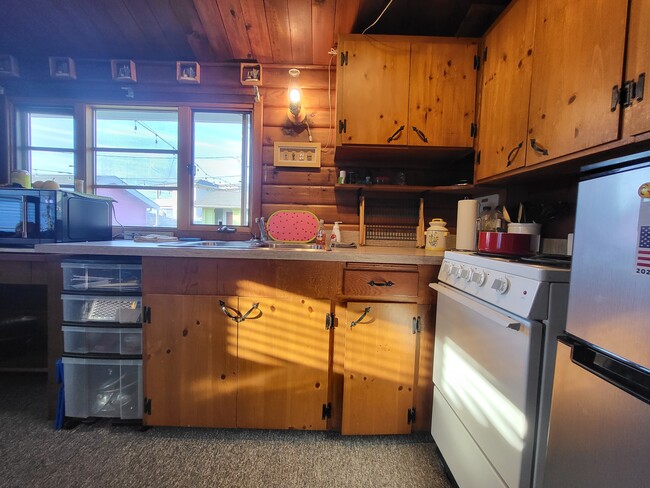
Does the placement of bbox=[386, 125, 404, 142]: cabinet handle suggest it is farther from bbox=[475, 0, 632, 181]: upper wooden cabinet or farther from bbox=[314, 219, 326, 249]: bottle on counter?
bbox=[314, 219, 326, 249]: bottle on counter

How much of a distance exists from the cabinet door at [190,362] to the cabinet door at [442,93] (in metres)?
1.50

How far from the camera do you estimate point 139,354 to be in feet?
4.47

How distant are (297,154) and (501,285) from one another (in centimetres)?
157

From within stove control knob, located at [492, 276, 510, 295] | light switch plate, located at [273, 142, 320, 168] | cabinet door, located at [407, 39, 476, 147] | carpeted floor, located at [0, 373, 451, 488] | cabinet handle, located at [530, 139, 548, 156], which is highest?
cabinet door, located at [407, 39, 476, 147]

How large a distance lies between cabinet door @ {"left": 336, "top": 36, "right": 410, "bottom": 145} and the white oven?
2.95ft

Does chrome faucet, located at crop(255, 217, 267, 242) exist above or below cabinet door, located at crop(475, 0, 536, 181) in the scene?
below

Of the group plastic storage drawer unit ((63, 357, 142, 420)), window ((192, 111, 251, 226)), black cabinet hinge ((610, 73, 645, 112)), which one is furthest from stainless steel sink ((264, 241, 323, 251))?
black cabinet hinge ((610, 73, 645, 112))

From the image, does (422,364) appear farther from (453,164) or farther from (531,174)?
(453,164)

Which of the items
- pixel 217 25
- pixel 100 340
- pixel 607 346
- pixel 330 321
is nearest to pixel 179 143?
pixel 217 25

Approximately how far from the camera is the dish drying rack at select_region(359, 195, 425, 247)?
1.94 m

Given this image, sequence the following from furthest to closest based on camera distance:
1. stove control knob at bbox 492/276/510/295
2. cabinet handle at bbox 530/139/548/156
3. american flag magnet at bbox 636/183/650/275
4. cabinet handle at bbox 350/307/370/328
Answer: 1. cabinet handle at bbox 350/307/370/328
2. cabinet handle at bbox 530/139/548/156
3. stove control knob at bbox 492/276/510/295
4. american flag magnet at bbox 636/183/650/275

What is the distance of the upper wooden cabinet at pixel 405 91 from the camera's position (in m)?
1.55

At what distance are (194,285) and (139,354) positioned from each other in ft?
1.60

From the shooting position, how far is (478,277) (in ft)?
3.21
